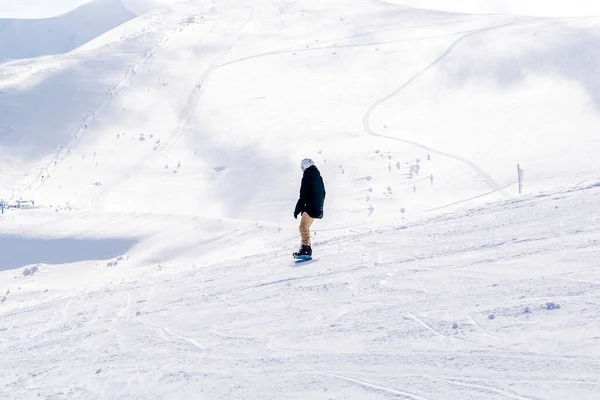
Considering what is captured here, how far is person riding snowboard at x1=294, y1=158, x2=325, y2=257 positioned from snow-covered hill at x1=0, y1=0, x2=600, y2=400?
23.8 inches

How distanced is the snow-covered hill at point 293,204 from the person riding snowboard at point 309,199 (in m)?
0.60

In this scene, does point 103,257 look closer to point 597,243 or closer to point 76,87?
point 597,243

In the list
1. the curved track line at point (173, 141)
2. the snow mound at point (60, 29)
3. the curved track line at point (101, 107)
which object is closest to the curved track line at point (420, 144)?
the curved track line at point (173, 141)

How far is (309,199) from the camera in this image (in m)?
11.4

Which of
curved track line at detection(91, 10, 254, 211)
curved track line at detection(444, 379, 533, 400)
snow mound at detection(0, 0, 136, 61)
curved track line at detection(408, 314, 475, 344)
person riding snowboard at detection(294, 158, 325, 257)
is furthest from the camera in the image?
snow mound at detection(0, 0, 136, 61)

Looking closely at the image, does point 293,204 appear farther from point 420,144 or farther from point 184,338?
point 184,338

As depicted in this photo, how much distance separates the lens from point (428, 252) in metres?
10.4

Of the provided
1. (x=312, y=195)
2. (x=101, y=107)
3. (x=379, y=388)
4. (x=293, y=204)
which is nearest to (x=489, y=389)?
(x=379, y=388)

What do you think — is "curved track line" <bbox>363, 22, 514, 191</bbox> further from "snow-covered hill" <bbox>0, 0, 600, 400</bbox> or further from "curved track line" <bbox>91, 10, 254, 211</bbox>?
"curved track line" <bbox>91, 10, 254, 211</bbox>

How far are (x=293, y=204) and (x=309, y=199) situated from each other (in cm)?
1025

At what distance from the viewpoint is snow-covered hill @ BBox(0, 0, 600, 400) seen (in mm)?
6723

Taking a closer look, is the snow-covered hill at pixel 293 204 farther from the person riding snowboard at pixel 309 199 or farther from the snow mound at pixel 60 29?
the snow mound at pixel 60 29

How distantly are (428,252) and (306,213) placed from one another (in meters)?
2.15

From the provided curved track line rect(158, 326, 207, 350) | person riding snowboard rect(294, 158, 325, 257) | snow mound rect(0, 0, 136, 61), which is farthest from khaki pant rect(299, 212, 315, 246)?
snow mound rect(0, 0, 136, 61)
